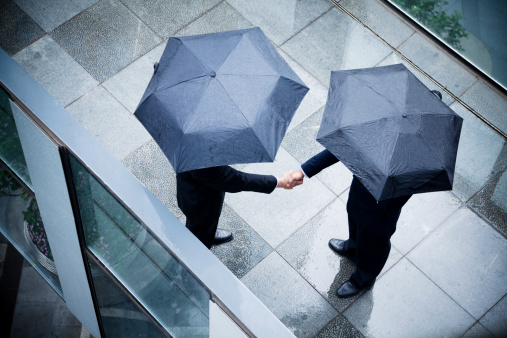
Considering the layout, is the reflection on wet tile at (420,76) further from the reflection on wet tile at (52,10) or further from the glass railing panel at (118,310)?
the glass railing panel at (118,310)

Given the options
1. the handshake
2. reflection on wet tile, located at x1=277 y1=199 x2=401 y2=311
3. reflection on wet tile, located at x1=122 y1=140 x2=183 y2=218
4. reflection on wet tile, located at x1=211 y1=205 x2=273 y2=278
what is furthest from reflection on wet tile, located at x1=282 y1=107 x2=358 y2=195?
reflection on wet tile, located at x1=122 y1=140 x2=183 y2=218

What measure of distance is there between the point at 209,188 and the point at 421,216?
8.60 feet

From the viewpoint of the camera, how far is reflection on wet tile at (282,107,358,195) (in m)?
6.07

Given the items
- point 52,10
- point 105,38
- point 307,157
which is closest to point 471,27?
point 307,157

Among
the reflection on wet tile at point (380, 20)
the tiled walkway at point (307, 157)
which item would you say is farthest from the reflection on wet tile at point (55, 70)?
the reflection on wet tile at point (380, 20)

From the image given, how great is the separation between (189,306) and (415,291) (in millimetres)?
2861

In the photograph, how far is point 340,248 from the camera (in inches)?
223

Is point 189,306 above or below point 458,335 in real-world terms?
above

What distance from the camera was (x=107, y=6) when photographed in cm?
702

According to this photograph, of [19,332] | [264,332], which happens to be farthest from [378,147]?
[19,332]

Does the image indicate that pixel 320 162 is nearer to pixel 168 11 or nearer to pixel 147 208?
pixel 147 208

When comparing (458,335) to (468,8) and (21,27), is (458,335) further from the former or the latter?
(21,27)

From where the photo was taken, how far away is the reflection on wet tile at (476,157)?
6.16 metres

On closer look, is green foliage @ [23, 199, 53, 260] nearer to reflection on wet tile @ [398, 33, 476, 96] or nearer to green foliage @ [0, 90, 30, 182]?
green foliage @ [0, 90, 30, 182]
